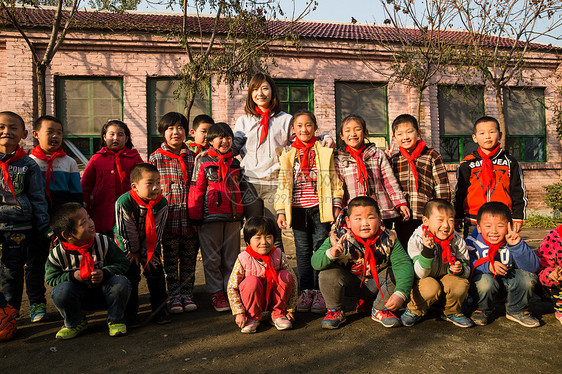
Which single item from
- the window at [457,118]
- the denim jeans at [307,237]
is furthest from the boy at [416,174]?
the window at [457,118]

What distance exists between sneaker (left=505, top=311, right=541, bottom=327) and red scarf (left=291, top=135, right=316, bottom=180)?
1913 millimetres

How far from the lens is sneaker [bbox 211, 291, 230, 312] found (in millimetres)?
3463

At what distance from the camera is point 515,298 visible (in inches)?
121

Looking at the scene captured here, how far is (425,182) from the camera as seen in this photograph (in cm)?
356

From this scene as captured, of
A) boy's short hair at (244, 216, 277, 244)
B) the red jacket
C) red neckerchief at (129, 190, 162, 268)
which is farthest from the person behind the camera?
the red jacket

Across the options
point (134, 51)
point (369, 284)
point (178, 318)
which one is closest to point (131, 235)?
point (178, 318)

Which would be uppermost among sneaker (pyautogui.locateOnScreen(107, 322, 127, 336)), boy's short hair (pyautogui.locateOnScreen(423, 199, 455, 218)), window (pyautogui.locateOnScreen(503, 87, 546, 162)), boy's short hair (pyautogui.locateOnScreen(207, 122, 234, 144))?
window (pyautogui.locateOnScreen(503, 87, 546, 162))

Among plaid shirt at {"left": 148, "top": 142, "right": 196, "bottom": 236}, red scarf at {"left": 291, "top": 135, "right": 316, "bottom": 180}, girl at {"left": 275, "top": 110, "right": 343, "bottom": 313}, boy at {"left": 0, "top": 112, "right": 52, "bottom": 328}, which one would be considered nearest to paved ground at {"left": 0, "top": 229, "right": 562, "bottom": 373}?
boy at {"left": 0, "top": 112, "right": 52, "bottom": 328}

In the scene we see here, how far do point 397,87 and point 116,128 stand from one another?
8.07 m

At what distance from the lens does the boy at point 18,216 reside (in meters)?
3.19

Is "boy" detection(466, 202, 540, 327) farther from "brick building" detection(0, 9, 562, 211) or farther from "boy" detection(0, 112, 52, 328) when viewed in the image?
"brick building" detection(0, 9, 562, 211)

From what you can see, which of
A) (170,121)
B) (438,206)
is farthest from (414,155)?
(170,121)

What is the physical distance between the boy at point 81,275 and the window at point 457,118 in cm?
934

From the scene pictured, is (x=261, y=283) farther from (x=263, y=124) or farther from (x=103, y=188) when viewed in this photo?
(x=103, y=188)
